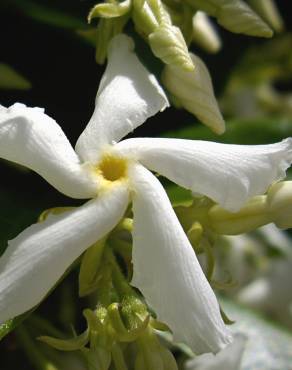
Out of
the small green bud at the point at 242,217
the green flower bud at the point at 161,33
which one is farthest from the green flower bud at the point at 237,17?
the small green bud at the point at 242,217

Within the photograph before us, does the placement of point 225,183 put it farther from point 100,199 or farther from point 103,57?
point 103,57

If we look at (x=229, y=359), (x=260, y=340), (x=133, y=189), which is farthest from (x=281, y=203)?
(x=260, y=340)

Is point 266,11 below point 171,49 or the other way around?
below

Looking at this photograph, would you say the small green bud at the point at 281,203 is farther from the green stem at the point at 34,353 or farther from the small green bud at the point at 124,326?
the green stem at the point at 34,353

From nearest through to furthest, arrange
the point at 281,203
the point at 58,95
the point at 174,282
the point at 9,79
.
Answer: the point at 174,282 < the point at 281,203 < the point at 9,79 < the point at 58,95

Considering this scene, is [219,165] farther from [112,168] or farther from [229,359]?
[229,359]

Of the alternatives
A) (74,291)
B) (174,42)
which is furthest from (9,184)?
(174,42)

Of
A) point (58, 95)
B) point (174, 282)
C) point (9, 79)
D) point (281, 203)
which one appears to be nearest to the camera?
point (174, 282)
